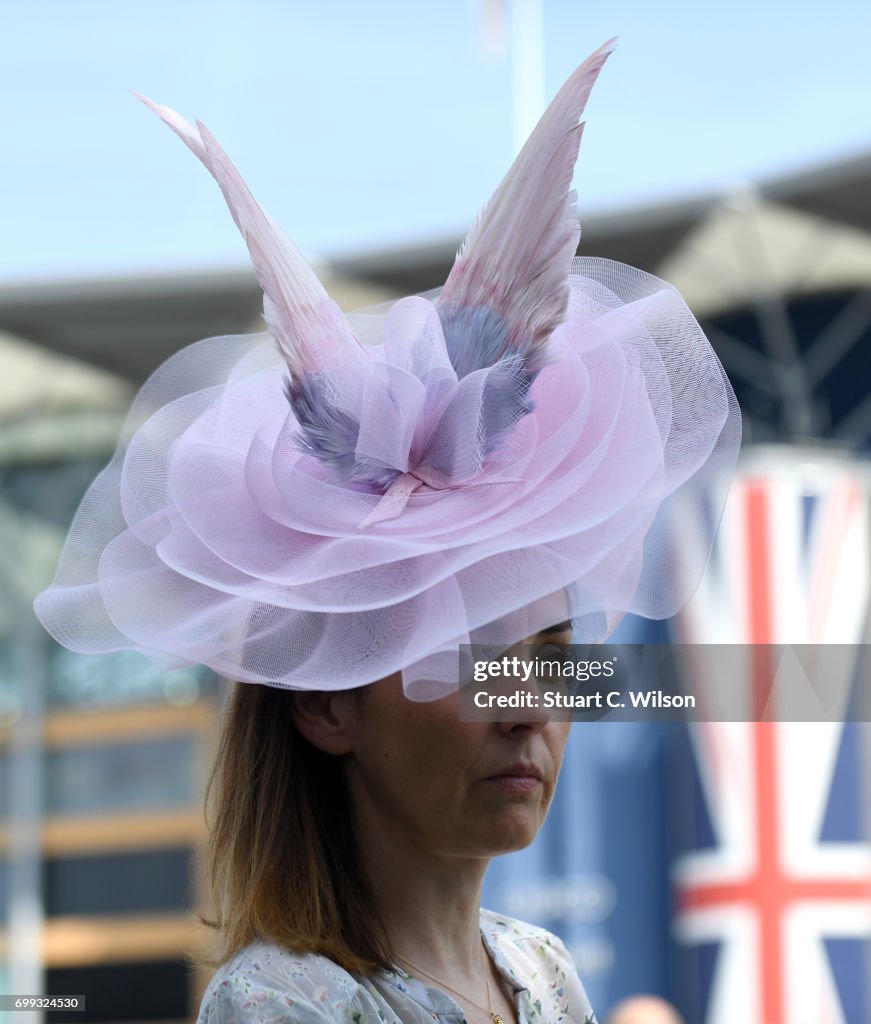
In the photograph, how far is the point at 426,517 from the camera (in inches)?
34.9

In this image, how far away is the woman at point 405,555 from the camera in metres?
0.86

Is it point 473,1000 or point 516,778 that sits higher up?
point 516,778

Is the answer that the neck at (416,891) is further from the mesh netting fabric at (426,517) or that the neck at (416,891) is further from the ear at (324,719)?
the mesh netting fabric at (426,517)

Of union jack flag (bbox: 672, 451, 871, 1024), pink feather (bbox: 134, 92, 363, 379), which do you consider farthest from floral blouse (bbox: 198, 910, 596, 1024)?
union jack flag (bbox: 672, 451, 871, 1024)

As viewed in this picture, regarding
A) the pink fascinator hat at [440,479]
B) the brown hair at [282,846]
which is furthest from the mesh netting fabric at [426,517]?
the brown hair at [282,846]

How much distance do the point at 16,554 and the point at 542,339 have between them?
881 cm

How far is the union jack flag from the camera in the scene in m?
5.77

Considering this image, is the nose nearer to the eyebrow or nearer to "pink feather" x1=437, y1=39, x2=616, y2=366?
the eyebrow

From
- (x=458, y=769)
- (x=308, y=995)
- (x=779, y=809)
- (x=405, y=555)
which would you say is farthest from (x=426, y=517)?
(x=779, y=809)

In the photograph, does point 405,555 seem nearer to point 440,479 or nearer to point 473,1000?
point 440,479

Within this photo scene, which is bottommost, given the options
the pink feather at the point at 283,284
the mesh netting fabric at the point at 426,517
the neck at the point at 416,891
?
the neck at the point at 416,891

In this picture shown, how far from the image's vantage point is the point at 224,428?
1013 millimetres

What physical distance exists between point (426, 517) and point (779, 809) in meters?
5.39

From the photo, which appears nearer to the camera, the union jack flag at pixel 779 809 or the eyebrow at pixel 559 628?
the eyebrow at pixel 559 628
